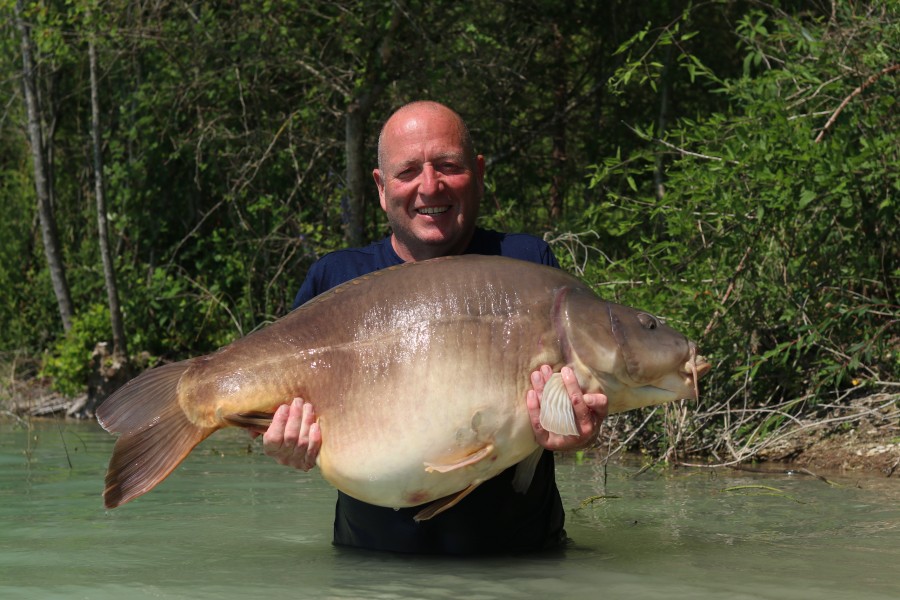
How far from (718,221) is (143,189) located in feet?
23.0

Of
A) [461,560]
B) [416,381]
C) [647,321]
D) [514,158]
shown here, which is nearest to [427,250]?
[416,381]

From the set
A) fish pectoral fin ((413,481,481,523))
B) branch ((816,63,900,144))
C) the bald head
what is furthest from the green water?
branch ((816,63,900,144))

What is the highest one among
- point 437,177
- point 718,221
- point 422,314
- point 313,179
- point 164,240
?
point 437,177

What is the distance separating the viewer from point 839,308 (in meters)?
6.06

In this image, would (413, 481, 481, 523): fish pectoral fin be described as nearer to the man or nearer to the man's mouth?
the man

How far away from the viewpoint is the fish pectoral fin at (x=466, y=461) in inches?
121

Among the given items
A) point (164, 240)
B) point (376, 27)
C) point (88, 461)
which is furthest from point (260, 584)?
Result: point (164, 240)

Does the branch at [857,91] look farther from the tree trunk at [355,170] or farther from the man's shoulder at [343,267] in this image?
the tree trunk at [355,170]

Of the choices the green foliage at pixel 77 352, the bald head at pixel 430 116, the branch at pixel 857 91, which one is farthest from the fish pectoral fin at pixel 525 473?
the green foliage at pixel 77 352

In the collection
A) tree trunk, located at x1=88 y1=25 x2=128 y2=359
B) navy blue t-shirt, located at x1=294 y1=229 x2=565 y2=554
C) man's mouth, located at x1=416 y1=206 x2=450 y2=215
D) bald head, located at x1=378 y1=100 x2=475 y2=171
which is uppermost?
bald head, located at x1=378 y1=100 x2=475 y2=171

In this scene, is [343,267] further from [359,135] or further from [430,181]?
[359,135]

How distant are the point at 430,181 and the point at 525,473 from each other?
0.91 m

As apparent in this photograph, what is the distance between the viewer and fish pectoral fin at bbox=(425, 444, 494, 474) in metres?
3.08

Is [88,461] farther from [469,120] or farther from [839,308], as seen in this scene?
[469,120]
